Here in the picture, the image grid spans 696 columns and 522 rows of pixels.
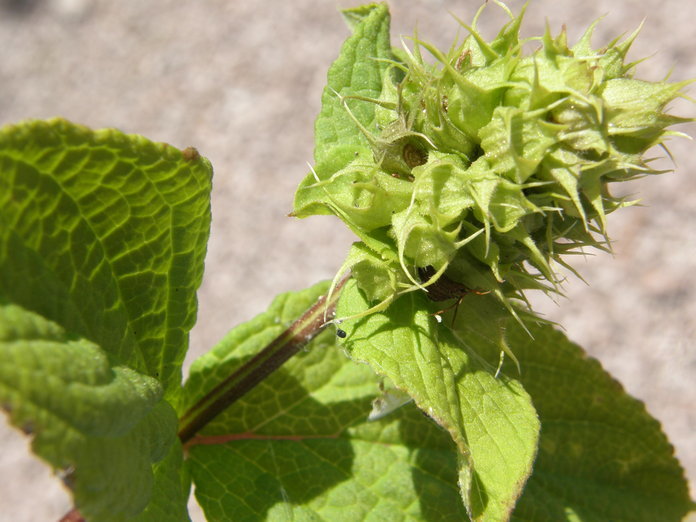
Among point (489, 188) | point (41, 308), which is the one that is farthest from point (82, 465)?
point (489, 188)

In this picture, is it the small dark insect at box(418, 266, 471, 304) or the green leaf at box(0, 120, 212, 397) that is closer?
the green leaf at box(0, 120, 212, 397)

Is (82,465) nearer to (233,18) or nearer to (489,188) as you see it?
(489,188)

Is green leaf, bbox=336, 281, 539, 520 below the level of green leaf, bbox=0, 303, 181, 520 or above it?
above

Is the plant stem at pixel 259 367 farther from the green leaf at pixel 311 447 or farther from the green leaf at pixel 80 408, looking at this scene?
the green leaf at pixel 80 408

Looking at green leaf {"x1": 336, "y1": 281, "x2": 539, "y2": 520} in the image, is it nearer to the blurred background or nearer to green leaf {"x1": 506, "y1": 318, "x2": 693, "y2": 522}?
green leaf {"x1": 506, "y1": 318, "x2": 693, "y2": 522}

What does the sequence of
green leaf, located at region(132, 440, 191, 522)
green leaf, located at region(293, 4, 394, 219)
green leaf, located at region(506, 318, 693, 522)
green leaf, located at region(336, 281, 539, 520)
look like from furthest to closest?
1. green leaf, located at region(506, 318, 693, 522)
2. green leaf, located at region(132, 440, 191, 522)
3. green leaf, located at region(293, 4, 394, 219)
4. green leaf, located at region(336, 281, 539, 520)

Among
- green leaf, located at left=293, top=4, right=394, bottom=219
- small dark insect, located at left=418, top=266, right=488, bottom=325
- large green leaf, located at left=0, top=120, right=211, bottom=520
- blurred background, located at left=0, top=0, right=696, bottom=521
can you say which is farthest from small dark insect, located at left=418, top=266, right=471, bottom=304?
blurred background, located at left=0, top=0, right=696, bottom=521

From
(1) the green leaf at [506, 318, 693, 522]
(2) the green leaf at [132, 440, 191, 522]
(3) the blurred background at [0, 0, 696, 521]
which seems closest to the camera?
(2) the green leaf at [132, 440, 191, 522]
